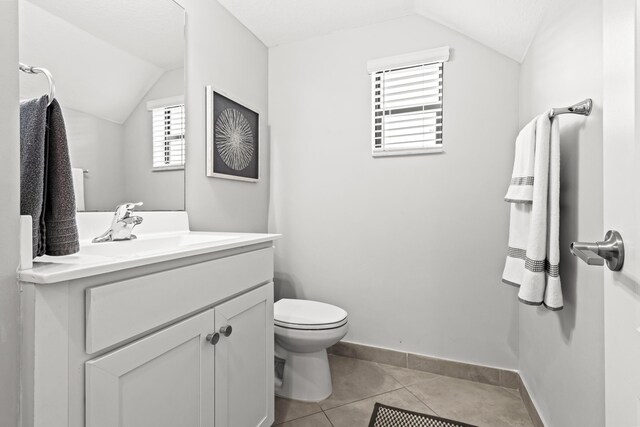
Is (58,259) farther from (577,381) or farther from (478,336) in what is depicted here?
(478,336)

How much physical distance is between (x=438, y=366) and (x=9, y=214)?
7.02 feet

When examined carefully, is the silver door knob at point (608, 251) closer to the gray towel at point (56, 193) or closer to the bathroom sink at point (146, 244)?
the bathroom sink at point (146, 244)

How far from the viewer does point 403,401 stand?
5.69 ft

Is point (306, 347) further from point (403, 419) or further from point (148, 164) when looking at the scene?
point (148, 164)

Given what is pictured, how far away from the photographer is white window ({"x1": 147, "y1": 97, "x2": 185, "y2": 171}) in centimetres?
156

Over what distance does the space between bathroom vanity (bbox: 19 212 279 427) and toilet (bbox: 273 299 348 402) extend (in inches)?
10.9

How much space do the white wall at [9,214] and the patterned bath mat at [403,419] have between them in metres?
1.40

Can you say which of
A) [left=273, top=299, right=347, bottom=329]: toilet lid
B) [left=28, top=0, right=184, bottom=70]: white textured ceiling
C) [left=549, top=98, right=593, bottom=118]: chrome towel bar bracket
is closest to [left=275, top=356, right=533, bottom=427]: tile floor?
[left=273, top=299, right=347, bottom=329]: toilet lid

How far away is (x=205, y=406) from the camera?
1.04 m

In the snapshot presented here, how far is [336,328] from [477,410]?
2.73 feet

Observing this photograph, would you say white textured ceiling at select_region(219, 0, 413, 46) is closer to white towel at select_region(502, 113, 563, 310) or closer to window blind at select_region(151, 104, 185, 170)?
window blind at select_region(151, 104, 185, 170)

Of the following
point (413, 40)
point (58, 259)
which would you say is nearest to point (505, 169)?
point (413, 40)

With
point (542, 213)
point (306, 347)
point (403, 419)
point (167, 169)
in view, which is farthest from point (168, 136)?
point (403, 419)

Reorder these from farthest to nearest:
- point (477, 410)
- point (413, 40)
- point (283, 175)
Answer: point (283, 175) < point (413, 40) < point (477, 410)
